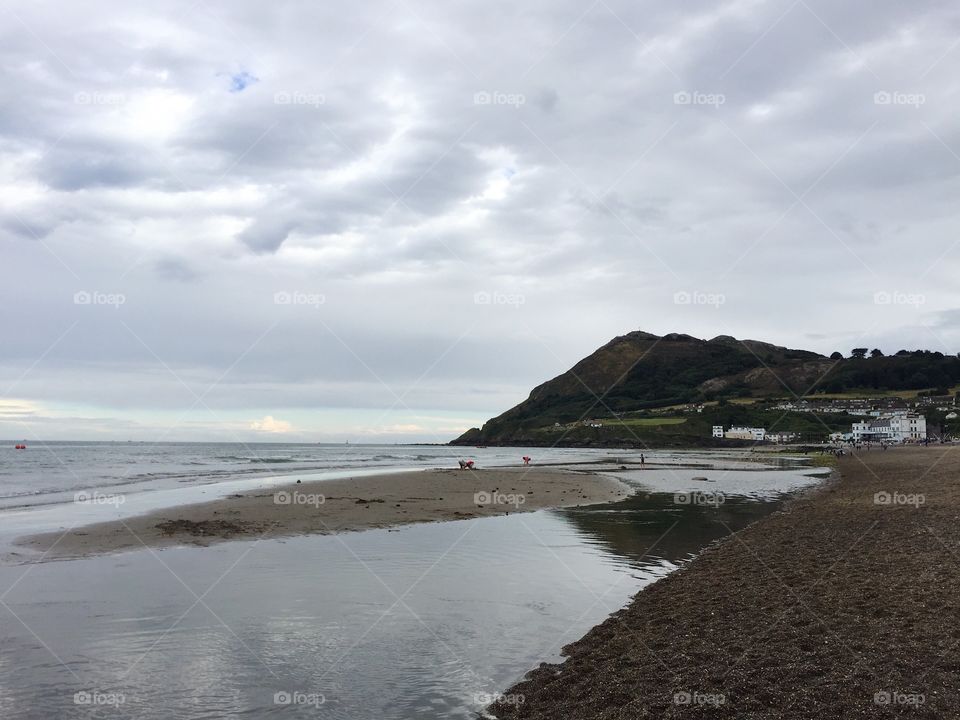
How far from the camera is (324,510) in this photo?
31.3m

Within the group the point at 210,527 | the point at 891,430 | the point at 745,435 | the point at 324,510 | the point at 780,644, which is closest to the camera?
the point at 780,644

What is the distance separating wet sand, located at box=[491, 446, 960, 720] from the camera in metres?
8.20

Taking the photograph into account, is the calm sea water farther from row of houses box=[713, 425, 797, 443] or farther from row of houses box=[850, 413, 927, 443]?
row of houses box=[713, 425, 797, 443]

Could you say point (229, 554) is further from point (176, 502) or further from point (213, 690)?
point (176, 502)

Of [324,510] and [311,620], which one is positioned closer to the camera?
[311,620]

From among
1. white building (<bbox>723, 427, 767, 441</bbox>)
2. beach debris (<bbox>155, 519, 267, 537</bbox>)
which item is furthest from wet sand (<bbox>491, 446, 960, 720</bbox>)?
white building (<bbox>723, 427, 767, 441</bbox>)

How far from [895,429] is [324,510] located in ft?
570

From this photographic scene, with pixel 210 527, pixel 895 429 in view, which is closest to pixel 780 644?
pixel 210 527

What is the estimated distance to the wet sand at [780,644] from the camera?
→ 820 centimetres

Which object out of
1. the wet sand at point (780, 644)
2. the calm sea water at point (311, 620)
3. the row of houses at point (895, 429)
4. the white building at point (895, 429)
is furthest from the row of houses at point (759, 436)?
the wet sand at point (780, 644)

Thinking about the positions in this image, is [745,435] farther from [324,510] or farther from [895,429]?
[324,510]

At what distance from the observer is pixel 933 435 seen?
162 m

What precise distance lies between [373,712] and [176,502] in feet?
98.9

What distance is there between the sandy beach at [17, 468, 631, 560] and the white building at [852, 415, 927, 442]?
140398 millimetres
